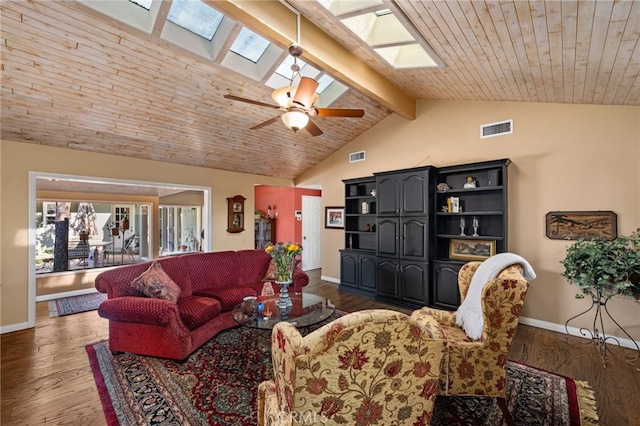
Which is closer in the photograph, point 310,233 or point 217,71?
point 217,71

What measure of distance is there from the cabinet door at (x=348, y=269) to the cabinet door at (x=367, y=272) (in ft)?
0.41

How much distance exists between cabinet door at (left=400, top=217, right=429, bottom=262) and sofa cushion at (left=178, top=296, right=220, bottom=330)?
2.93m

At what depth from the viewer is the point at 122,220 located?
7742mm

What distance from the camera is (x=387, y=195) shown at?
15.8 ft

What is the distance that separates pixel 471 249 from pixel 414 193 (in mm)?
1186

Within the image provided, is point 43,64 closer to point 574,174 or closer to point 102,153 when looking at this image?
point 102,153

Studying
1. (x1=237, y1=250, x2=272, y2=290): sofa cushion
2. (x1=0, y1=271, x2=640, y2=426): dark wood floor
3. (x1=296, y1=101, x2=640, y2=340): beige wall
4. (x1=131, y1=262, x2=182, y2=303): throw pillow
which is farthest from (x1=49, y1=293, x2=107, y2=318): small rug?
(x1=296, y1=101, x2=640, y2=340): beige wall

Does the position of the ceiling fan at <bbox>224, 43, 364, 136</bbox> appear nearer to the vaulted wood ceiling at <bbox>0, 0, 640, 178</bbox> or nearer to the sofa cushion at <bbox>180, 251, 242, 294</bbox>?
the vaulted wood ceiling at <bbox>0, 0, 640, 178</bbox>

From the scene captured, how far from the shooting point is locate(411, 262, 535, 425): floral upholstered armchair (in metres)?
1.87

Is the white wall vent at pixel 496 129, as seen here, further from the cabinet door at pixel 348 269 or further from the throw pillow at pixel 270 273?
the throw pillow at pixel 270 273

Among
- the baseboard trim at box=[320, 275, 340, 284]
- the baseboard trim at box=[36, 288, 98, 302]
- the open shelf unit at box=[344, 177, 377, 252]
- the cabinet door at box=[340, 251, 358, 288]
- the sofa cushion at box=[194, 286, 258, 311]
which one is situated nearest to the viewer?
the sofa cushion at box=[194, 286, 258, 311]

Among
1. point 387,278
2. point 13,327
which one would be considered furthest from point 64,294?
point 387,278

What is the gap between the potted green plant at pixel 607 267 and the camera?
2520 millimetres

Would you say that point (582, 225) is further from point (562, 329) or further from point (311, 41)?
point (311, 41)
